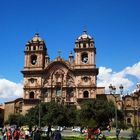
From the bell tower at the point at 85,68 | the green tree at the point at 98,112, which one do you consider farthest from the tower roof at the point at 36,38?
the green tree at the point at 98,112

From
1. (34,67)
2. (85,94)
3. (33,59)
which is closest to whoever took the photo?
(85,94)

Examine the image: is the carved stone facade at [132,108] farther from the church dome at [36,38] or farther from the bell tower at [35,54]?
the church dome at [36,38]

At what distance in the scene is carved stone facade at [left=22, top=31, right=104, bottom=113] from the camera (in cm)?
7912

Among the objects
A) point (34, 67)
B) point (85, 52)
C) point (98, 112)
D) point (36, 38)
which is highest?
point (36, 38)

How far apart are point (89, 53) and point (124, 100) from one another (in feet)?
56.1

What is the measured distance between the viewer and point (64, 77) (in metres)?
81.0

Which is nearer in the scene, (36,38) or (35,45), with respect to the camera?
(35,45)

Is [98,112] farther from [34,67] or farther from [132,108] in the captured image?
[132,108]

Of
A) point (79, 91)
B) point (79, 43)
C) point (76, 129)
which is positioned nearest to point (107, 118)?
point (76, 129)

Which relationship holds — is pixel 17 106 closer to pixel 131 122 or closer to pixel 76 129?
pixel 76 129

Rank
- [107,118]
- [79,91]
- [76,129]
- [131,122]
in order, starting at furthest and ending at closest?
[131,122], [79,91], [76,129], [107,118]

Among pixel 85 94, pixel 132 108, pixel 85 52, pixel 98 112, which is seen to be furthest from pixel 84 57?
pixel 98 112

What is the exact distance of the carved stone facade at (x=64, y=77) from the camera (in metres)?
79.1

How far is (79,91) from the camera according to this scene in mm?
78688
